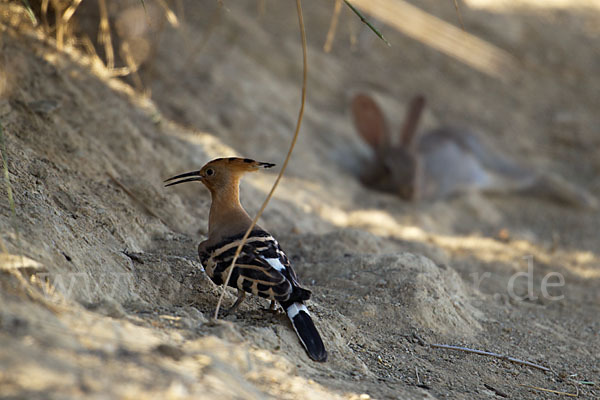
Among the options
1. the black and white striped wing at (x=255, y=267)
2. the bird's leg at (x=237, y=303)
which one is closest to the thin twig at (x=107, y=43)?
the black and white striped wing at (x=255, y=267)

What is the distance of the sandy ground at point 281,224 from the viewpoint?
2656 millimetres

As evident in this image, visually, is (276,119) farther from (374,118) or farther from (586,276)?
(586,276)

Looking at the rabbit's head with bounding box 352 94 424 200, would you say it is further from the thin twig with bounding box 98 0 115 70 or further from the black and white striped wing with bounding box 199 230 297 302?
the black and white striped wing with bounding box 199 230 297 302

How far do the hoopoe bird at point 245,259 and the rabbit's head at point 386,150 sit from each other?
494cm

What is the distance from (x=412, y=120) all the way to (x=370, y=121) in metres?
0.61

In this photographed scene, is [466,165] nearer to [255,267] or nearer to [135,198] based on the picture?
[135,198]

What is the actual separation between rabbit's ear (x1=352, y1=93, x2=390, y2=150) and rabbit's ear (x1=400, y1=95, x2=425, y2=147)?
26cm

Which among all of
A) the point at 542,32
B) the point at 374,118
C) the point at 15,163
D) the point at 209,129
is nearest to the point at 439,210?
the point at 374,118

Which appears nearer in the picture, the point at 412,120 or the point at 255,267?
the point at 255,267

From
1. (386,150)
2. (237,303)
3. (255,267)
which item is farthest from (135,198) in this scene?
(386,150)

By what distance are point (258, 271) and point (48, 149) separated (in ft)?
7.01

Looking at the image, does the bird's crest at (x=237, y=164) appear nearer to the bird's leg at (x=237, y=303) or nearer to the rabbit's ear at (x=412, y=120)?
the bird's leg at (x=237, y=303)

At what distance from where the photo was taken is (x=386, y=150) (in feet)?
29.5

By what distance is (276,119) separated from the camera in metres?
8.12
